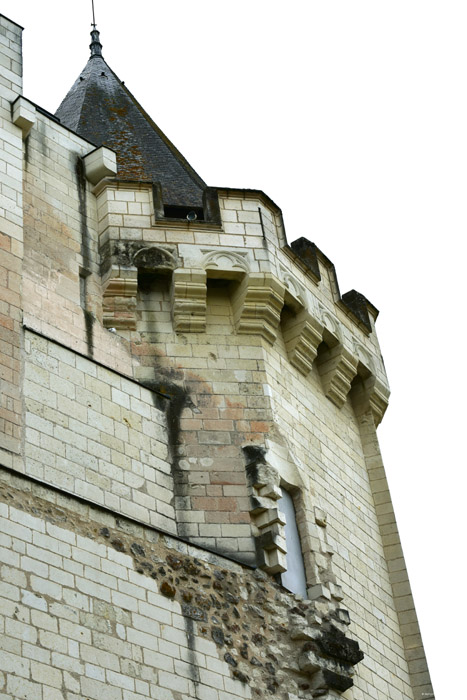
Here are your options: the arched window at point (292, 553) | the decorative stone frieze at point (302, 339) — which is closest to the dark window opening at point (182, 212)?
the decorative stone frieze at point (302, 339)

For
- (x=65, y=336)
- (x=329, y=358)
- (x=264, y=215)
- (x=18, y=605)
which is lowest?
(x=18, y=605)

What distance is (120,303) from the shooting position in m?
12.1

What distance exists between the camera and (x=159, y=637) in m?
9.70

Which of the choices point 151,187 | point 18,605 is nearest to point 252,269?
point 151,187

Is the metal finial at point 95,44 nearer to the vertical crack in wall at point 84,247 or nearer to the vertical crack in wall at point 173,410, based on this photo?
the vertical crack in wall at point 84,247

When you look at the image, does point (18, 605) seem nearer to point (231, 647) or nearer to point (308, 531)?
point (231, 647)

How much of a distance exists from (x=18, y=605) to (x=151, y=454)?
2576mm

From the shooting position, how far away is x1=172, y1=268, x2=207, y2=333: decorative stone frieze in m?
12.3

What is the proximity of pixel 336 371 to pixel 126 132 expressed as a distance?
4.09 metres

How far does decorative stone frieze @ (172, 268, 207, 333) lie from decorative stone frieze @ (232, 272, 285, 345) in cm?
39

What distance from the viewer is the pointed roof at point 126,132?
1434 centimetres

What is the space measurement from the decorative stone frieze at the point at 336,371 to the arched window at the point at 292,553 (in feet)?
6.55

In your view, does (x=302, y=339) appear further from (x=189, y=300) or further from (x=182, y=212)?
(x=182, y=212)

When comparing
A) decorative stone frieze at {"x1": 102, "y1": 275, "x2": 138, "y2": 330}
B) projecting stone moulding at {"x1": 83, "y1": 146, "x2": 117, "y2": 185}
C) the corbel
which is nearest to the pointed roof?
projecting stone moulding at {"x1": 83, "y1": 146, "x2": 117, "y2": 185}
